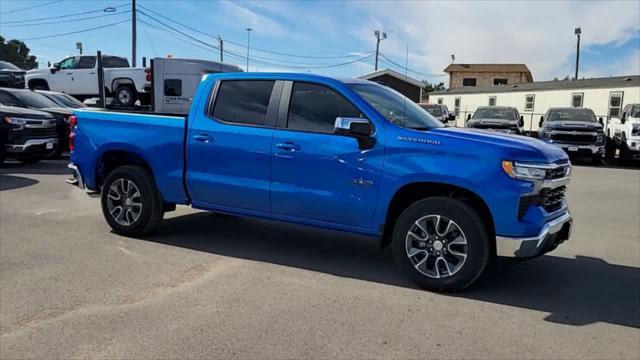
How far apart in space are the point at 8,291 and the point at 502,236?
413 cm

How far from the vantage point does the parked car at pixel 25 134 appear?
12.1 metres

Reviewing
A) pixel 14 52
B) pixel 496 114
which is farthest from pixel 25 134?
pixel 14 52

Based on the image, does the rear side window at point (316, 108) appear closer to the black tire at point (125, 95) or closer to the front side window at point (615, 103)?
the black tire at point (125, 95)

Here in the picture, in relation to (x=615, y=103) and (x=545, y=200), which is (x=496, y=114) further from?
(x=545, y=200)

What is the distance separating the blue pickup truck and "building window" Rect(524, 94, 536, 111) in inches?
1337

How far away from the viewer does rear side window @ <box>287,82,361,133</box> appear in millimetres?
A: 5281

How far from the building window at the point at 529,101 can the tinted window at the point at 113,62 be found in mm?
26894

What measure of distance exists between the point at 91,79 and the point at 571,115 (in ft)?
57.0

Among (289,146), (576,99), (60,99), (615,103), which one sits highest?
(576,99)

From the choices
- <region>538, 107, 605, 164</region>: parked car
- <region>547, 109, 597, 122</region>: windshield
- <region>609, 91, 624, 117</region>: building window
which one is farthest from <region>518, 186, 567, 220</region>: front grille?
<region>609, 91, 624, 117</region>: building window

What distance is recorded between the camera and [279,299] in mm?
4574

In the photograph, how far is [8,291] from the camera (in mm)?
4648

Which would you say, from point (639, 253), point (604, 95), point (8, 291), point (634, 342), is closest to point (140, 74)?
point (8, 291)

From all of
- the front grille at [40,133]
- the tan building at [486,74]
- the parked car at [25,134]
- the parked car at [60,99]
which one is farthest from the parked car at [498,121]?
the tan building at [486,74]
